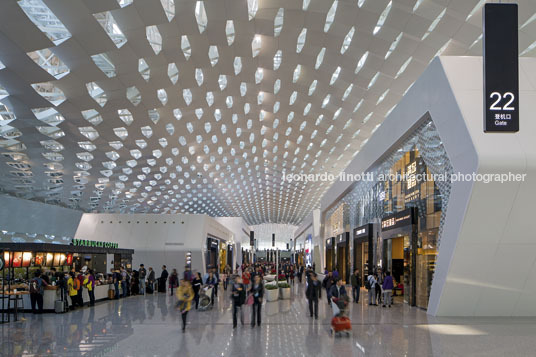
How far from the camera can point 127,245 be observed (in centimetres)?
3334

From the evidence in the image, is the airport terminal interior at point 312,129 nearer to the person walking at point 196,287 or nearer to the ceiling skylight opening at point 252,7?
the ceiling skylight opening at point 252,7

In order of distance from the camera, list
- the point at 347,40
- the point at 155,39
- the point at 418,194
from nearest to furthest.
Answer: the point at 155,39
the point at 418,194
the point at 347,40

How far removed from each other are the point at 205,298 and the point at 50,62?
914 centimetres

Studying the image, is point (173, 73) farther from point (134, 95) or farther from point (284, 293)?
point (284, 293)

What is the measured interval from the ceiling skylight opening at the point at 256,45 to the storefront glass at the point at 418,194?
20.7ft

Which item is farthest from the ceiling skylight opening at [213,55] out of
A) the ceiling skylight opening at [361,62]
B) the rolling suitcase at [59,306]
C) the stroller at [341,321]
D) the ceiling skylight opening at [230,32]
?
the stroller at [341,321]

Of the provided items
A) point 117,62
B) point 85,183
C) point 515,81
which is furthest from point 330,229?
point 515,81

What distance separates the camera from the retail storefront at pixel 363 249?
893 inches

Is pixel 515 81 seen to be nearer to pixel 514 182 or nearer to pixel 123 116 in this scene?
pixel 514 182

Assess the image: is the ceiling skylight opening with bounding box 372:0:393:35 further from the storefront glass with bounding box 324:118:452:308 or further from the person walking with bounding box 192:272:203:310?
the person walking with bounding box 192:272:203:310

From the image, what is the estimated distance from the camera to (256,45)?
57.8ft

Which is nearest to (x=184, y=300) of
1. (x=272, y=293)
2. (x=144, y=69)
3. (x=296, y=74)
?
(x=272, y=293)

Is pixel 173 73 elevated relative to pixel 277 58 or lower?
lower

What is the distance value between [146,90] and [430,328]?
44.7 feet
